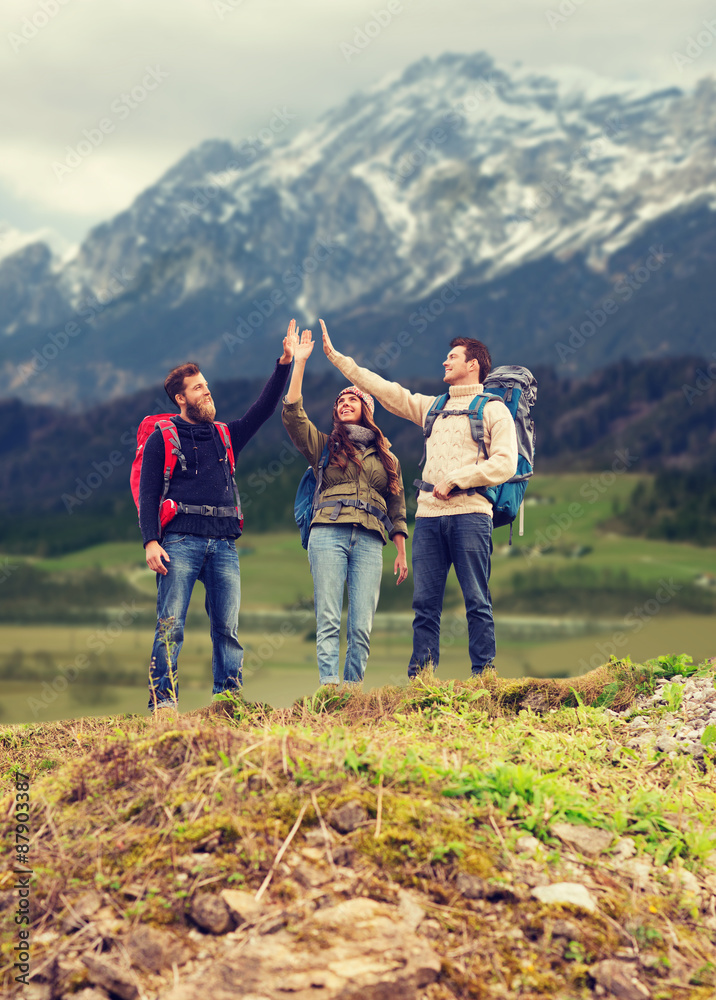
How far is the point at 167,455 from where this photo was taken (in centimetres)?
702

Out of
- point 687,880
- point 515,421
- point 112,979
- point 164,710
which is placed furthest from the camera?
point 515,421

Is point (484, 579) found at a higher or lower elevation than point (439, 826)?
higher

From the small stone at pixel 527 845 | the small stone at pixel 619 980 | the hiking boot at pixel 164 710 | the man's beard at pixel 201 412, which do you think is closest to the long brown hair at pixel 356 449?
the man's beard at pixel 201 412

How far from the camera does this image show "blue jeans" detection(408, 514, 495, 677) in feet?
23.4

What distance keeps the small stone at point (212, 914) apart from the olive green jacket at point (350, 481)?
3762 millimetres

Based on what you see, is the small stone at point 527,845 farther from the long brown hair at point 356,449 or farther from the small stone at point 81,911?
the long brown hair at point 356,449

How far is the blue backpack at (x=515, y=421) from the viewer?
742 cm

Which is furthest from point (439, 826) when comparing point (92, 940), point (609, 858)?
point (92, 940)

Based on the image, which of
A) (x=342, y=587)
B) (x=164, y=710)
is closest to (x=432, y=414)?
(x=342, y=587)

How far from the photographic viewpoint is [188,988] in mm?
3332

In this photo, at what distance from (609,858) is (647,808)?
60cm

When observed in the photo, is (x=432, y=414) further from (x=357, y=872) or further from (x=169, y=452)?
(x=357, y=872)

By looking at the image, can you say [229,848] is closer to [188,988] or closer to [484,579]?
[188,988]

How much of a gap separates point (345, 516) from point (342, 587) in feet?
1.92
